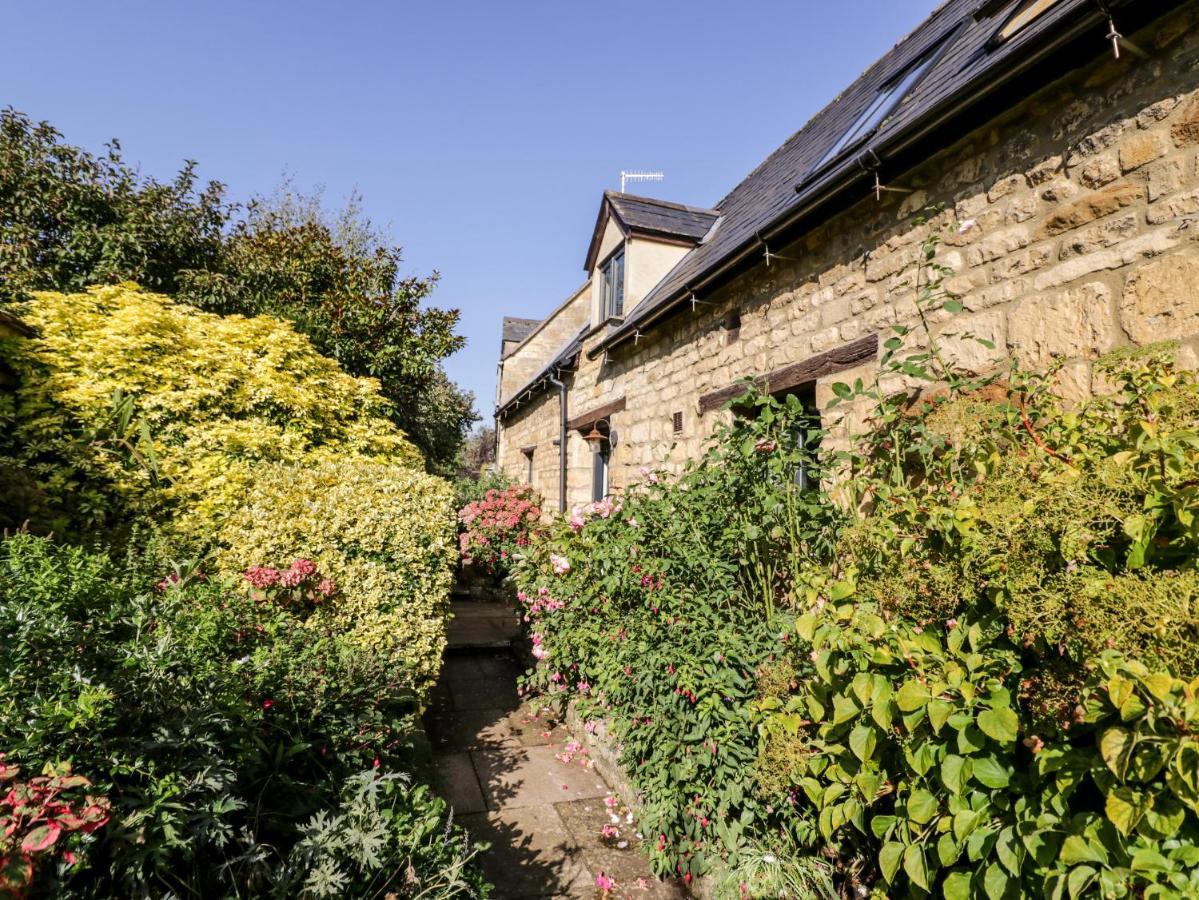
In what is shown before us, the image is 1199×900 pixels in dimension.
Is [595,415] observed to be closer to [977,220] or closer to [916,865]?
[977,220]

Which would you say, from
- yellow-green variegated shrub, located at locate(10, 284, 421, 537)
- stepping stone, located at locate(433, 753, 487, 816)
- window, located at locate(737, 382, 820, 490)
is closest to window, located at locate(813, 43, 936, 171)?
window, located at locate(737, 382, 820, 490)

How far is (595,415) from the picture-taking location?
28.7 ft

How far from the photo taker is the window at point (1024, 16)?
3.50 meters

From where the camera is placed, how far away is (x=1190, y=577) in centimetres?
132

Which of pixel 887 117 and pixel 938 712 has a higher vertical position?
pixel 887 117

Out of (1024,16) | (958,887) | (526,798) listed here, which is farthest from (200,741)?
(1024,16)

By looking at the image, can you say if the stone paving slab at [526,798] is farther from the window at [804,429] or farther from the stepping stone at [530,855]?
the window at [804,429]

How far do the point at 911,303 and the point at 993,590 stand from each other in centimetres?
253

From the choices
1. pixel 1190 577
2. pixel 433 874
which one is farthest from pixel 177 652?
pixel 1190 577

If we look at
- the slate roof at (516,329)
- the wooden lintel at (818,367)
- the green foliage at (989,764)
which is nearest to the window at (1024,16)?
the wooden lintel at (818,367)

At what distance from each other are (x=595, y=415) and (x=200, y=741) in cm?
720

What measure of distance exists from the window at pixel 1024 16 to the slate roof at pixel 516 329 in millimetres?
19130

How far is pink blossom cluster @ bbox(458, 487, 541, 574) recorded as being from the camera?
834 cm

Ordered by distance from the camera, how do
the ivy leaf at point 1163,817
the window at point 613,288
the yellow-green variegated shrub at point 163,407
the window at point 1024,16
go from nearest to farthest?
the ivy leaf at point 1163,817 → the window at point 1024,16 → the yellow-green variegated shrub at point 163,407 → the window at point 613,288
